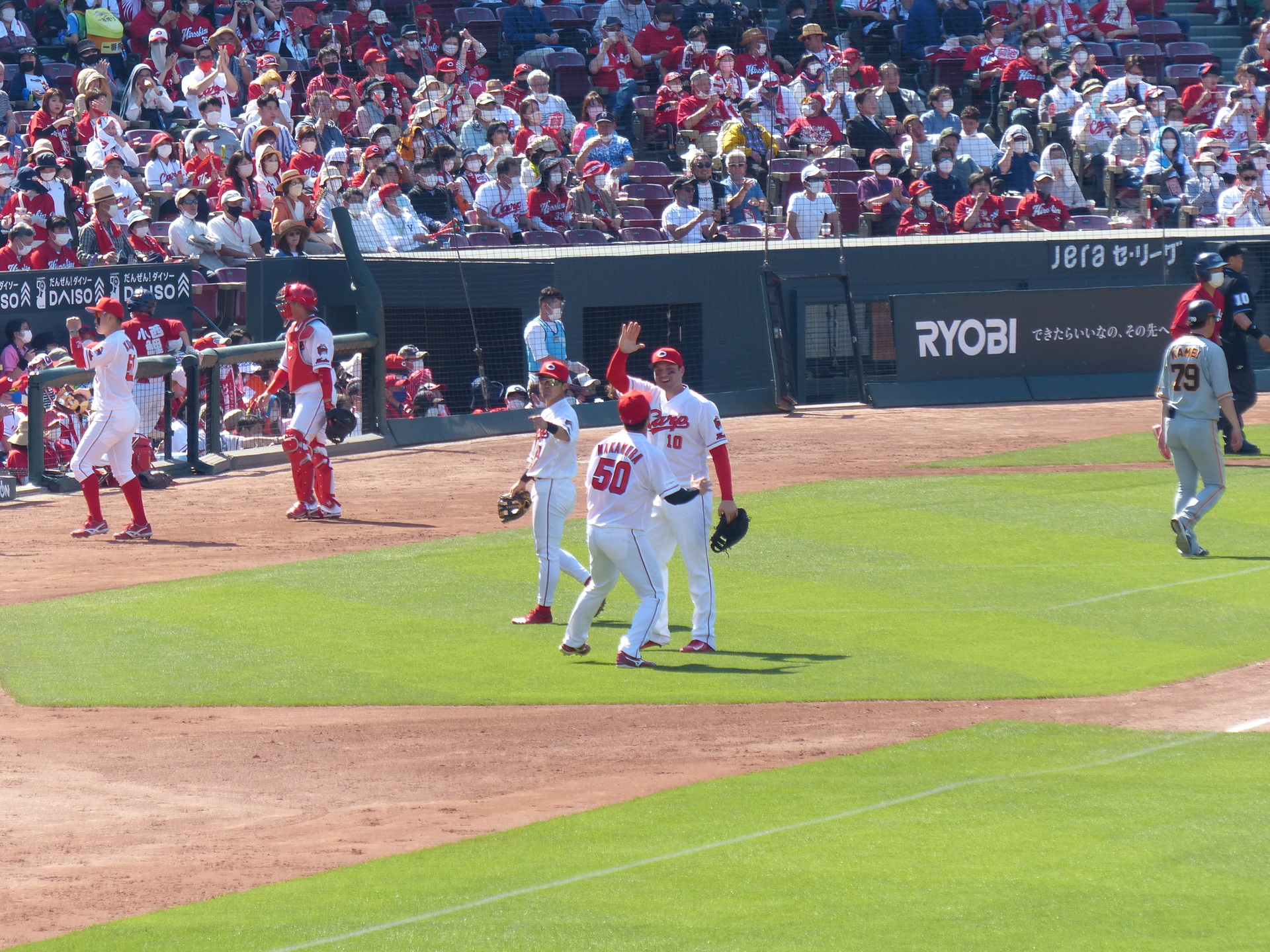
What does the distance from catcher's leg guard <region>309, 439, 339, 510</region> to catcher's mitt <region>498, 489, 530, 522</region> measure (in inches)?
181

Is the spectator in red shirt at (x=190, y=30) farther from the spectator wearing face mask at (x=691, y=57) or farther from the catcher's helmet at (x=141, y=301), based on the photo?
the spectator wearing face mask at (x=691, y=57)

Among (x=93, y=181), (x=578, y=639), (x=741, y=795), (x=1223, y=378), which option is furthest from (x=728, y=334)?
(x=741, y=795)

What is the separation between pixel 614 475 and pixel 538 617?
6.86 feet

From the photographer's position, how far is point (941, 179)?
24.8 meters

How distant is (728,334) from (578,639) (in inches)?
494

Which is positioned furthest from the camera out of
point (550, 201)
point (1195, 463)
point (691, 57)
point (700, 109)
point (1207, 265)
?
point (691, 57)

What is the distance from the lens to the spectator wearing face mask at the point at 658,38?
2714 cm

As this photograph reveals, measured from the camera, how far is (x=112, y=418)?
14258mm

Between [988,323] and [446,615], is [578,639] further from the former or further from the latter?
[988,323]

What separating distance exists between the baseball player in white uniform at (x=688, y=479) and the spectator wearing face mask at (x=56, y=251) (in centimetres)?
1046

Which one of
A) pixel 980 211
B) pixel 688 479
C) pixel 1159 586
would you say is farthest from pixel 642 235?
pixel 688 479

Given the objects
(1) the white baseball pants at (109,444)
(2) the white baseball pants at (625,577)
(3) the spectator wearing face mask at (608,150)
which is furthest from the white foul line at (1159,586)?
(3) the spectator wearing face mask at (608,150)

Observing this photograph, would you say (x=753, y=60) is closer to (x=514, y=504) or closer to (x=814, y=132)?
(x=814, y=132)

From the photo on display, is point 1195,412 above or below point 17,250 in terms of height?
below
